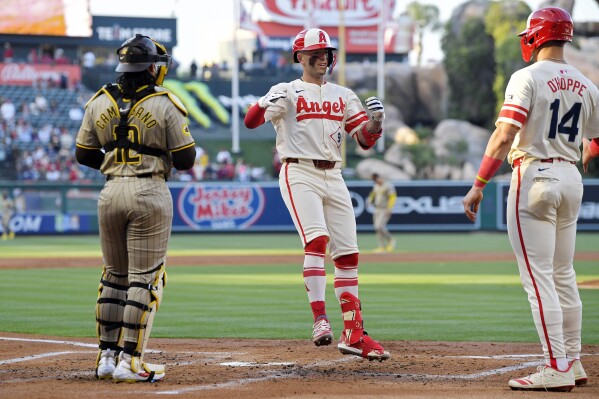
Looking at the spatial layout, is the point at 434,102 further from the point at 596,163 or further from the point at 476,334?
the point at 476,334

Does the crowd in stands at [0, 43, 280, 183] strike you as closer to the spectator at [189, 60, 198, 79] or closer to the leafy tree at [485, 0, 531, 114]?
the spectator at [189, 60, 198, 79]

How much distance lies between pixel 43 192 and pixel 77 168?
527 cm

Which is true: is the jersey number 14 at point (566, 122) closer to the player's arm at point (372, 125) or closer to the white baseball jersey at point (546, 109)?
the white baseball jersey at point (546, 109)

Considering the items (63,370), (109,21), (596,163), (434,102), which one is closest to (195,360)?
(63,370)

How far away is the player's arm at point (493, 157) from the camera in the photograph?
6207mm

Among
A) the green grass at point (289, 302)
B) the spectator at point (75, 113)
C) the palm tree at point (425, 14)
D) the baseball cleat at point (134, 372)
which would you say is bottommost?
the green grass at point (289, 302)

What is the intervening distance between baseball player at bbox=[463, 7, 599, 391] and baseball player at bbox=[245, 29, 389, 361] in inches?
59.5

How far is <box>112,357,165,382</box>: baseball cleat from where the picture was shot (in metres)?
6.43

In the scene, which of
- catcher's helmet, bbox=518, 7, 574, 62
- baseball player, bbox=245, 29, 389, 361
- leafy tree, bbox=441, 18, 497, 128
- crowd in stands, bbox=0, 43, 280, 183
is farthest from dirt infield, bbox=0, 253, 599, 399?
leafy tree, bbox=441, 18, 497, 128

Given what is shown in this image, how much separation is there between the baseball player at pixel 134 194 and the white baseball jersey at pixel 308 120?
1295 millimetres

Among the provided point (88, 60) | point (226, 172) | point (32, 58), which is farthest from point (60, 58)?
point (226, 172)

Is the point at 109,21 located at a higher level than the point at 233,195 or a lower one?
higher

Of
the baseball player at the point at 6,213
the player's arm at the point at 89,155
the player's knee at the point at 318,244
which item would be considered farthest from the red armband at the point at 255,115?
the baseball player at the point at 6,213

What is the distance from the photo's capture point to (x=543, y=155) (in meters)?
6.32
